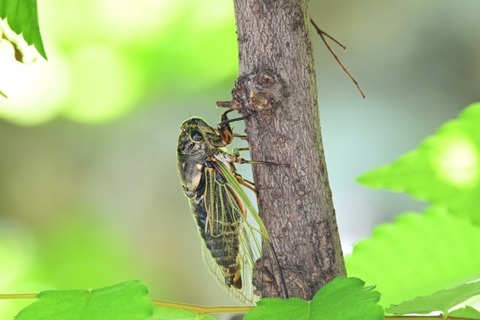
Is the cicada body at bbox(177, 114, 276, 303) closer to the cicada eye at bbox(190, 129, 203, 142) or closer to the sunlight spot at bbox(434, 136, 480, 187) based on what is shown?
the cicada eye at bbox(190, 129, 203, 142)

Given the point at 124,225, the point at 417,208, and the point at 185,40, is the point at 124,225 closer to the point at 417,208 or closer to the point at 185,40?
the point at 185,40

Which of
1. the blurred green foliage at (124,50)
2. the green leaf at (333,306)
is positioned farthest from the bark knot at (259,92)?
the blurred green foliage at (124,50)

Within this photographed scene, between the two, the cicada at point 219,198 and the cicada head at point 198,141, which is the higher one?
the cicada head at point 198,141

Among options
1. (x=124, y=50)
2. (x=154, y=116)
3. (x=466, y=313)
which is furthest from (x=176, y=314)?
(x=154, y=116)

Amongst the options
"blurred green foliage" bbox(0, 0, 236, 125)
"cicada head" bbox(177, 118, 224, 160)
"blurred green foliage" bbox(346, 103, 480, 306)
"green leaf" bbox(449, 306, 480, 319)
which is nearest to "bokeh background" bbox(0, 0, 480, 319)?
"blurred green foliage" bbox(0, 0, 236, 125)

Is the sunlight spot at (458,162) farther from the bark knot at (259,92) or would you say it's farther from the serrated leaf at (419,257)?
the bark knot at (259,92)

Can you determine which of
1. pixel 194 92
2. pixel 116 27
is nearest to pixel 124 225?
pixel 194 92
